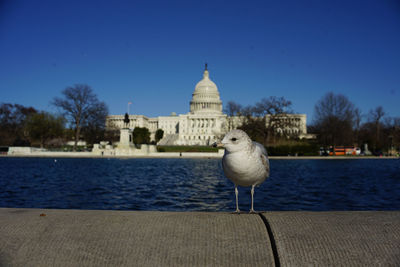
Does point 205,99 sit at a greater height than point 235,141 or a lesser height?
greater

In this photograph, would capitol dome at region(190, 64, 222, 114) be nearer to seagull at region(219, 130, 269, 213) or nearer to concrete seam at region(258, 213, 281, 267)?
seagull at region(219, 130, 269, 213)

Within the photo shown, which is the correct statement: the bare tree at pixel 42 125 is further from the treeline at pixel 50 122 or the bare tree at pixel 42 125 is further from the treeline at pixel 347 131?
the treeline at pixel 347 131

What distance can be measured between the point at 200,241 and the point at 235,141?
103 centimetres

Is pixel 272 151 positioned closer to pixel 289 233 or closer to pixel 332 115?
pixel 332 115

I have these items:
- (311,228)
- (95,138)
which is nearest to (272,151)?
(95,138)

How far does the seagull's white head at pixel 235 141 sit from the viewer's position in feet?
9.82

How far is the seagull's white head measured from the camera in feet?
9.82

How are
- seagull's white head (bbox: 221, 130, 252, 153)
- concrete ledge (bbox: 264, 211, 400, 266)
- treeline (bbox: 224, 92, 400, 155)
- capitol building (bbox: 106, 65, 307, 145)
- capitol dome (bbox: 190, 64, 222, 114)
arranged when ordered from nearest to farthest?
Result: 1. concrete ledge (bbox: 264, 211, 400, 266)
2. seagull's white head (bbox: 221, 130, 252, 153)
3. treeline (bbox: 224, 92, 400, 155)
4. capitol building (bbox: 106, 65, 307, 145)
5. capitol dome (bbox: 190, 64, 222, 114)

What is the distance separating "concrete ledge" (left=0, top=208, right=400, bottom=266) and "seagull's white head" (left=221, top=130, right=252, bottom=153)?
2.21 ft

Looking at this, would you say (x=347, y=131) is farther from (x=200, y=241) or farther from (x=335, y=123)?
(x=200, y=241)

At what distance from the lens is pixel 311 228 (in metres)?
2.44

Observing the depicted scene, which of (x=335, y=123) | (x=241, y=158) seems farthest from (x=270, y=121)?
(x=241, y=158)

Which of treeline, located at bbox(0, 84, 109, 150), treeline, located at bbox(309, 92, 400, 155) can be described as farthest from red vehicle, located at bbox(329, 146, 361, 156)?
treeline, located at bbox(0, 84, 109, 150)

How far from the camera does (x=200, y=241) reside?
234 cm
